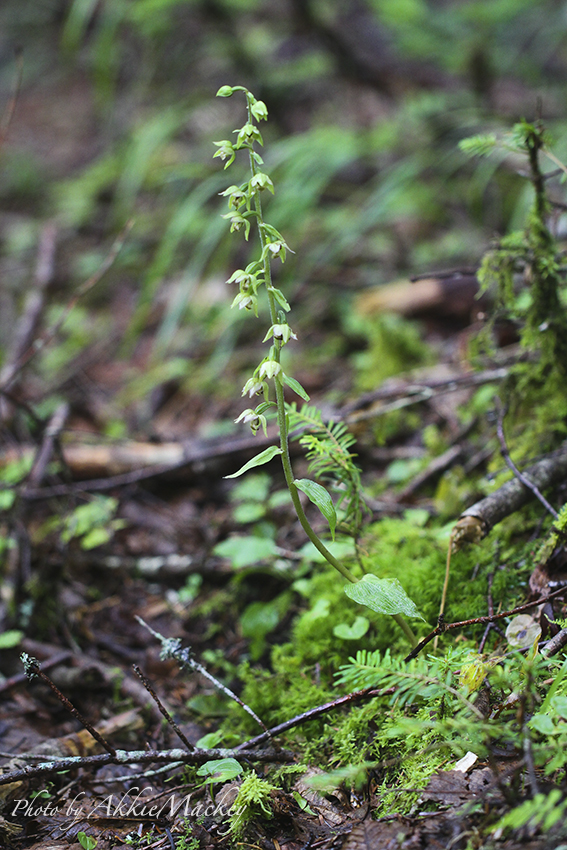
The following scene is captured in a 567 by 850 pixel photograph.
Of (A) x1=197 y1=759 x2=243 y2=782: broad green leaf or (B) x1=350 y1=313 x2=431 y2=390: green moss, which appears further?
(B) x1=350 y1=313 x2=431 y2=390: green moss

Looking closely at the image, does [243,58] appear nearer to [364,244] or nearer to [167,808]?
[364,244]

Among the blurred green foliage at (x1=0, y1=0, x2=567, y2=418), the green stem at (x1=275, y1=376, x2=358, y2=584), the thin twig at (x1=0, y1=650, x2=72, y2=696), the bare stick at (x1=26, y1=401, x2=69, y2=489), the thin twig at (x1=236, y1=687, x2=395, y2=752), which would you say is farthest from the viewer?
the blurred green foliage at (x1=0, y1=0, x2=567, y2=418)

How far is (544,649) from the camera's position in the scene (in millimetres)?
1325

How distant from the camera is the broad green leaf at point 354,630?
1735mm

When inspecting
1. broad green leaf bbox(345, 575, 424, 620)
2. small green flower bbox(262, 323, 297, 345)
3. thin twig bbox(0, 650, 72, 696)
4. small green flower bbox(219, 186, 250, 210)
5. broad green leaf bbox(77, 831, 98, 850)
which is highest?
small green flower bbox(219, 186, 250, 210)

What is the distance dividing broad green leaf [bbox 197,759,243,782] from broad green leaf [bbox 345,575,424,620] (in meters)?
0.55

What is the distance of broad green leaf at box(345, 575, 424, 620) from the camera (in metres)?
1.38

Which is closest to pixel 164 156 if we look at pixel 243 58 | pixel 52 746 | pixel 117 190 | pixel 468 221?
pixel 117 190

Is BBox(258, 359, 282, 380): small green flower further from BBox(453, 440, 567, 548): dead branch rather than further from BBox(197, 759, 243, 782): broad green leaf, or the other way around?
BBox(197, 759, 243, 782): broad green leaf

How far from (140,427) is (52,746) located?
7.63 ft

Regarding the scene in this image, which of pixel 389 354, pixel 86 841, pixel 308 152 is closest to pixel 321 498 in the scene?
pixel 86 841

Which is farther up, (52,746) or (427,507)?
(427,507)

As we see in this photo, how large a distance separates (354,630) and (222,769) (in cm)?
57

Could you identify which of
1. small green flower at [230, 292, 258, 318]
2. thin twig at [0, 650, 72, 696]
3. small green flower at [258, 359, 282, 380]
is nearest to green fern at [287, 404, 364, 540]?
small green flower at [258, 359, 282, 380]
